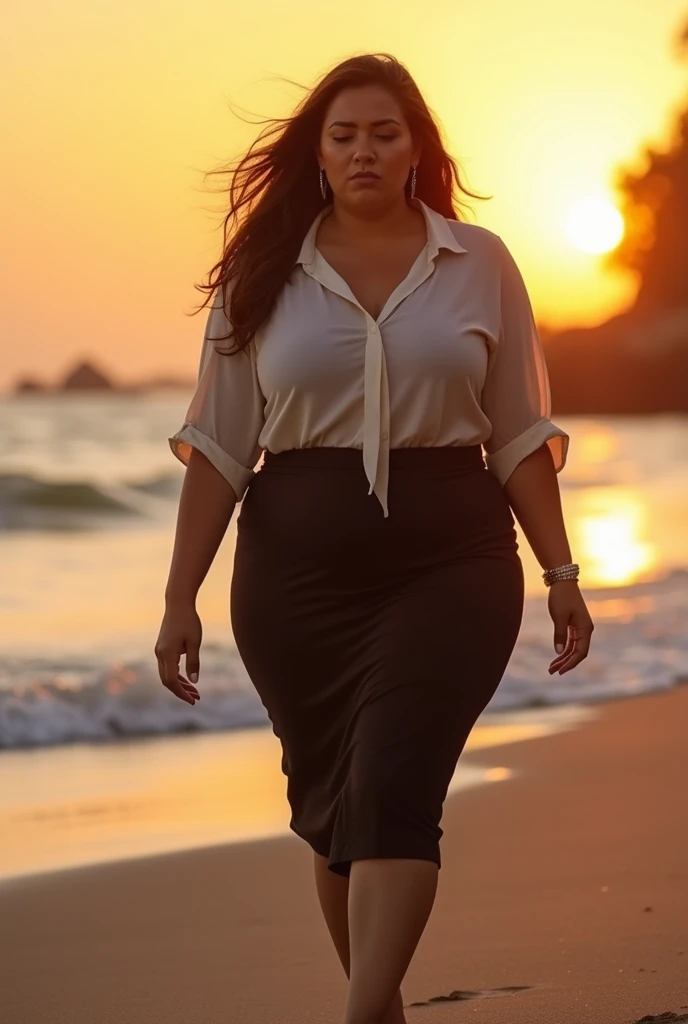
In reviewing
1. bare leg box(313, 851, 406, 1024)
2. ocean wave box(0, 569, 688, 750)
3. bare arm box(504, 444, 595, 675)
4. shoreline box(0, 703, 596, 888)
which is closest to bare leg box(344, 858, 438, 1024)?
bare leg box(313, 851, 406, 1024)

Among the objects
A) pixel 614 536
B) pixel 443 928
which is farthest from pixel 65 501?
pixel 443 928

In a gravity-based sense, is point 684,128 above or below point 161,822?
below

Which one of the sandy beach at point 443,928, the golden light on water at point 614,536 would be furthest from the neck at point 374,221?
the golden light on water at point 614,536

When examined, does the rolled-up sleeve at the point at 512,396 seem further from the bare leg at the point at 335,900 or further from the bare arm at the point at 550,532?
the bare leg at the point at 335,900

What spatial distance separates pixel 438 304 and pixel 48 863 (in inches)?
118

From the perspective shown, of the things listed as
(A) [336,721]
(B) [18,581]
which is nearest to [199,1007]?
(A) [336,721]

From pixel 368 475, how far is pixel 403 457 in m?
0.08

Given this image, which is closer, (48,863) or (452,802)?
(48,863)

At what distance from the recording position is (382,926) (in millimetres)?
3135

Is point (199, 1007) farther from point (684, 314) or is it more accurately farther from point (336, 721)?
point (684, 314)

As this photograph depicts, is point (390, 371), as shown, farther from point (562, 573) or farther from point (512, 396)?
point (562, 573)

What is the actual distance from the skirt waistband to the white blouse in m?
0.02

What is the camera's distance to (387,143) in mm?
3549

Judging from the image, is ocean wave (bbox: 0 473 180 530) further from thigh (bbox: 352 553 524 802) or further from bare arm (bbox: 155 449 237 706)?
thigh (bbox: 352 553 524 802)
